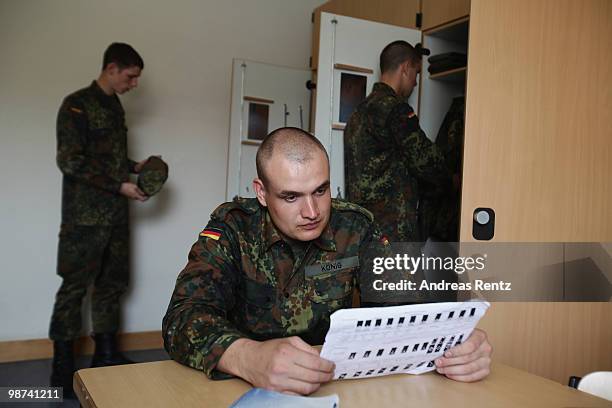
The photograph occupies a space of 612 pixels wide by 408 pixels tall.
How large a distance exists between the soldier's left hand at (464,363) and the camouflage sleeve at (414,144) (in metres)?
1.53

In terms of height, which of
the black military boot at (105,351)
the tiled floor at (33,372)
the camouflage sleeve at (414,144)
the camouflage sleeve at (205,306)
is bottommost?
the tiled floor at (33,372)

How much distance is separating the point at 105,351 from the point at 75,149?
116 centimetres

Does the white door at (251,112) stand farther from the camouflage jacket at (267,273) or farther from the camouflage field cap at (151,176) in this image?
the camouflage jacket at (267,273)

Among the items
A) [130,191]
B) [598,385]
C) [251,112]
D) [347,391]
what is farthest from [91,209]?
[598,385]

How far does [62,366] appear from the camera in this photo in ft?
9.38

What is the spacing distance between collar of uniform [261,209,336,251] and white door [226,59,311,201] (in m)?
2.13

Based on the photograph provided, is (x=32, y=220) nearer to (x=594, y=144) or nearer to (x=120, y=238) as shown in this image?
(x=120, y=238)

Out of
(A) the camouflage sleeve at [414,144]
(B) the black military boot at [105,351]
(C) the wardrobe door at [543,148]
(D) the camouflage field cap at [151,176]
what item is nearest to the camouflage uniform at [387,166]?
(A) the camouflage sleeve at [414,144]

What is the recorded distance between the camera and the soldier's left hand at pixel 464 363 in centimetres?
111

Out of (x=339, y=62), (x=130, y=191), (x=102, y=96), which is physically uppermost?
(x=339, y=62)

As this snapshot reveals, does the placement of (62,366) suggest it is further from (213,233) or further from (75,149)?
(213,233)

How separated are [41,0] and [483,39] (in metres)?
2.61

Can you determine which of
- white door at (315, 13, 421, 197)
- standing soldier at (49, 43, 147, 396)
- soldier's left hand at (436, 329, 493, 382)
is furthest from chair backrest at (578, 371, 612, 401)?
standing soldier at (49, 43, 147, 396)

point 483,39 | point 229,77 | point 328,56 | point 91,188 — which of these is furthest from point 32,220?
point 483,39
